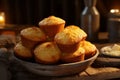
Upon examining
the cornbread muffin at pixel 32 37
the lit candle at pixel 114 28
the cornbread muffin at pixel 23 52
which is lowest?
the lit candle at pixel 114 28

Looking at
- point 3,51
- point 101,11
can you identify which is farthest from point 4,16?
point 3,51

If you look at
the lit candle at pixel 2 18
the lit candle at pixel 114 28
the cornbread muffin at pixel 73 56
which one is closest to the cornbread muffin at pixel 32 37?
the cornbread muffin at pixel 73 56

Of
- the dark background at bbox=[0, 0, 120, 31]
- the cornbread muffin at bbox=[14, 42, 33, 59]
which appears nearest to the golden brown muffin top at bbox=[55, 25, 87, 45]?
the cornbread muffin at bbox=[14, 42, 33, 59]

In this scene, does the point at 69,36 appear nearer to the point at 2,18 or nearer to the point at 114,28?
the point at 114,28

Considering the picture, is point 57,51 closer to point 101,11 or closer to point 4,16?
point 101,11

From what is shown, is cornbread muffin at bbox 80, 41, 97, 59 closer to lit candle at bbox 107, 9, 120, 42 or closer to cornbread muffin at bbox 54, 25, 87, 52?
cornbread muffin at bbox 54, 25, 87, 52

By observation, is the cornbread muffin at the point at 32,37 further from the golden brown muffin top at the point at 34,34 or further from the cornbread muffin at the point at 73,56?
the cornbread muffin at the point at 73,56
